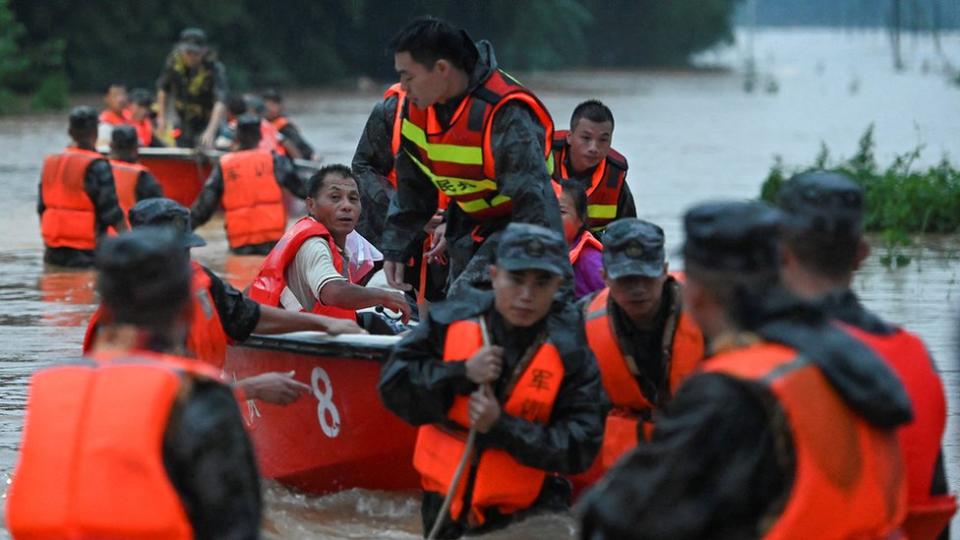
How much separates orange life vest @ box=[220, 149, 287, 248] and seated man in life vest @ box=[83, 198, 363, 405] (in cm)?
915

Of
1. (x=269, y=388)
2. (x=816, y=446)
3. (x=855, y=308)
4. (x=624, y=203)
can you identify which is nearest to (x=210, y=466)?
(x=816, y=446)

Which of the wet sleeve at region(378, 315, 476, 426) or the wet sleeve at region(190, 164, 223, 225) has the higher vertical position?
the wet sleeve at region(190, 164, 223, 225)

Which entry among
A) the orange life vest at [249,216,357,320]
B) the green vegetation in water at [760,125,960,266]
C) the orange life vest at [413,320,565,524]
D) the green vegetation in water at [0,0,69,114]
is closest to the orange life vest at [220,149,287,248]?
the green vegetation in water at [760,125,960,266]

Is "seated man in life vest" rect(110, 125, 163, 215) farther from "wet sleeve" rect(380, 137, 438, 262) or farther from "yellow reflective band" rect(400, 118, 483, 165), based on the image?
"yellow reflective band" rect(400, 118, 483, 165)

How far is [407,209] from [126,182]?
317 inches

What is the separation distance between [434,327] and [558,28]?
70422 millimetres

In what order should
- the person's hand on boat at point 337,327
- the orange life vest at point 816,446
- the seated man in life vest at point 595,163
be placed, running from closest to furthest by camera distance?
the orange life vest at point 816,446, the person's hand on boat at point 337,327, the seated man in life vest at point 595,163

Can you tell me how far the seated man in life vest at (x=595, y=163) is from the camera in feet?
29.5

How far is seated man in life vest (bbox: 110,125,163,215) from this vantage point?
15.6 metres

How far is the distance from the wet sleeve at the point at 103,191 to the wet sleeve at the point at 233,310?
28.7ft

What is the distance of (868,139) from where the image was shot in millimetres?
18438

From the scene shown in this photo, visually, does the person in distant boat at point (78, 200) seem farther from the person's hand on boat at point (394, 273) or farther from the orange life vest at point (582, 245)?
the orange life vest at point (582, 245)

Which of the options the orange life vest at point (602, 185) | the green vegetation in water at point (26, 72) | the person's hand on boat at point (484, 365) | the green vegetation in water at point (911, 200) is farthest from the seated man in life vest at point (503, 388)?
the green vegetation in water at point (26, 72)

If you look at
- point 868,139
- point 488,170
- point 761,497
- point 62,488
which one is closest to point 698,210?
point 761,497
